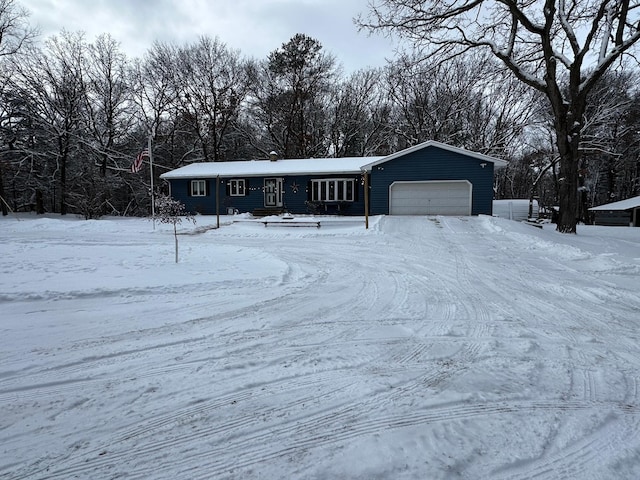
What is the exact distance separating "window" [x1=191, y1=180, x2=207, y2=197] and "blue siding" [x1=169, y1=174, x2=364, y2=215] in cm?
23

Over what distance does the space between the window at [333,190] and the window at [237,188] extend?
4.49 meters

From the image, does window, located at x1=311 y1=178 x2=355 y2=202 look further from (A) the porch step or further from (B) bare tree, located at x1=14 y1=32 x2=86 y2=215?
(B) bare tree, located at x1=14 y1=32 x2=86 y2=215

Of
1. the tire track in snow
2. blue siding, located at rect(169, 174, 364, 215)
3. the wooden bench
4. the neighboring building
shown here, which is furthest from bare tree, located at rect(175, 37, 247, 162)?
the tire track in snow

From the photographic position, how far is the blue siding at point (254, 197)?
2031 cm

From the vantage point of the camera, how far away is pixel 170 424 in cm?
223

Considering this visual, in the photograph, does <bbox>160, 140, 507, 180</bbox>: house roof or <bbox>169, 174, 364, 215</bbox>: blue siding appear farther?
<bbox>169, 174, 364, 215</bbox>: blue siding

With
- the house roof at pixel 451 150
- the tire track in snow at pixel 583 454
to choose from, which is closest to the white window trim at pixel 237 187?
the house roof at pixel 451 150

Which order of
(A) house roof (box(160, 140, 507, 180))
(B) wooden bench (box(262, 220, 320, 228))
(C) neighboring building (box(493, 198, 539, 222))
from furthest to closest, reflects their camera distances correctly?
(C) neighboring building (box(493, 198, 539, 222)) < (A) house roof (box(160, 140, 507, 180)) < (B) wooden bench (box(262, 220, 320, 228))

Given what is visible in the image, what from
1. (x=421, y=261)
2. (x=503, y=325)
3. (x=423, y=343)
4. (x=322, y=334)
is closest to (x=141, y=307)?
(x=322, y=334)

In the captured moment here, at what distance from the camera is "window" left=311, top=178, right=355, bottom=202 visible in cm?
2027

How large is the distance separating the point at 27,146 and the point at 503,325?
3114cm

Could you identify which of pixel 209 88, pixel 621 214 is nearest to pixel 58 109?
pixel 209 88

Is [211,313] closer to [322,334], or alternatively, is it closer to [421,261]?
[322,334]

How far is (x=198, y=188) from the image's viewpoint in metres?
22.5
